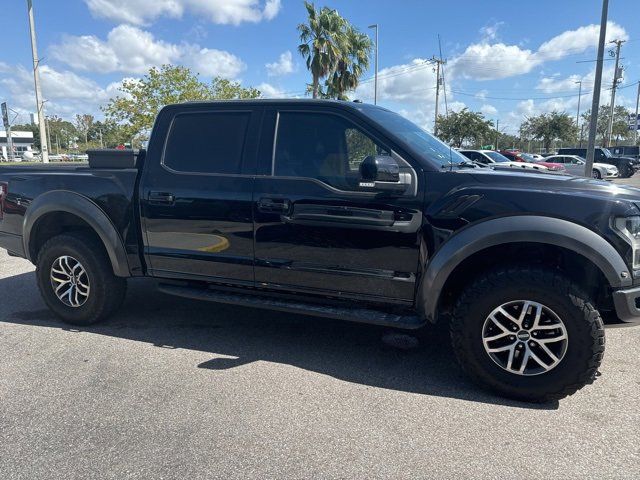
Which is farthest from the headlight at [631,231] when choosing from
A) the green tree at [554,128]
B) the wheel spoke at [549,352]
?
the green tree at [554,128]

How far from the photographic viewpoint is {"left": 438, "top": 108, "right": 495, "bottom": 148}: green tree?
155 ft

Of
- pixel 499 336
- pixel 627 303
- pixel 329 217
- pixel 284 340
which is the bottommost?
pixel 284 340

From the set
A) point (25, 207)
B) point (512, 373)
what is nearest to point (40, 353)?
point (25, 207)

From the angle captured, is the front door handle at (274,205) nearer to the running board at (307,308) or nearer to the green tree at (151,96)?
the running board at (307,308)

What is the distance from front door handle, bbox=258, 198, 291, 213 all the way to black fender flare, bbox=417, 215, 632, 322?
111cm

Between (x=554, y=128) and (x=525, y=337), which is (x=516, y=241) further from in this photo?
(x=554, y=128)

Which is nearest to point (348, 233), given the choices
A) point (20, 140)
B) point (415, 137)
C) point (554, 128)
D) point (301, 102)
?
point (415, 137)

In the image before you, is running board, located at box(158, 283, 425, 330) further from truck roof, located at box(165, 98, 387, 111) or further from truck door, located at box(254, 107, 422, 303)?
truck roof, located at box(165, 98, 387, 111)

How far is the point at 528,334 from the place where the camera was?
9.87 feet

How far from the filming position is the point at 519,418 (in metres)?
2.88

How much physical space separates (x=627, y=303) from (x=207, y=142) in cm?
319

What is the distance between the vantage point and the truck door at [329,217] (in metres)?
3.23

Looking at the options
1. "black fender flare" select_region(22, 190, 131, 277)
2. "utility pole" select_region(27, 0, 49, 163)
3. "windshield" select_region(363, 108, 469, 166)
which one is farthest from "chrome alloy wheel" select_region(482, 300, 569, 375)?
"utility pole" select_region(27, 0, 49, 163)

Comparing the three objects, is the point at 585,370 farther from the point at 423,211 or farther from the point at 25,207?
the point at 25,207
